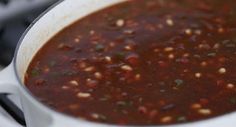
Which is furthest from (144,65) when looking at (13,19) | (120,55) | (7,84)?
(13,19)

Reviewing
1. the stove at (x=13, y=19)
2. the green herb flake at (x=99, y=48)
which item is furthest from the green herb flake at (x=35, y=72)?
the stove at (x=13, y=19)

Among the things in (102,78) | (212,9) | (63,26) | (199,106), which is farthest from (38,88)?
(212,9)

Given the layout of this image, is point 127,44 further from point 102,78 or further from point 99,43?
point 102,78

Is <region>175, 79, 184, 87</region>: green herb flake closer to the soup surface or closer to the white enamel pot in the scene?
the soup surface

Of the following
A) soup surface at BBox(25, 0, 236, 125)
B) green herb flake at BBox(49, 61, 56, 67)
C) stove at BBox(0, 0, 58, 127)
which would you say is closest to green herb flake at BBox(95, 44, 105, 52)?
soup surface at BBox(25, 0, 236, 125)

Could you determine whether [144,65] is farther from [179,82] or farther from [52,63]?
[52,63]
